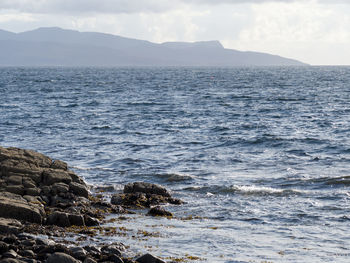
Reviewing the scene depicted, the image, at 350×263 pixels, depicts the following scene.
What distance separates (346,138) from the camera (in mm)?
32031

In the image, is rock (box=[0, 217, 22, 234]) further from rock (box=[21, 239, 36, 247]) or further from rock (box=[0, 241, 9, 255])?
rock (box=[0, 241, 9, 255])

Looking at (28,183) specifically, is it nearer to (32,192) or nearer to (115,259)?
(32,192)

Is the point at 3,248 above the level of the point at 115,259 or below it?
above

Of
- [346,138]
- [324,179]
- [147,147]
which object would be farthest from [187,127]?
[324,179]

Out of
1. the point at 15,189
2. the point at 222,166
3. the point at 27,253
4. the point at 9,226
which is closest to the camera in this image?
the point at 27,253

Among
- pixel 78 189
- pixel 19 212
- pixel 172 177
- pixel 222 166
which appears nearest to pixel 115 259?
pixel 19 212

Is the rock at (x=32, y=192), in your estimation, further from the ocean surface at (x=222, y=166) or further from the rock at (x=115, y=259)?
the rock at (x=115, y=259)

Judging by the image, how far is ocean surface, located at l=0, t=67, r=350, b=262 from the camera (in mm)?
13539

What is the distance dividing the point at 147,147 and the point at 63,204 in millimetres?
13563

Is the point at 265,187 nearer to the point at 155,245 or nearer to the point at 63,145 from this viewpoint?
the point at 155,245

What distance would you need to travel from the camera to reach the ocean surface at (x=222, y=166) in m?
13.5

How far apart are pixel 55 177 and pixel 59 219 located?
13.0ft

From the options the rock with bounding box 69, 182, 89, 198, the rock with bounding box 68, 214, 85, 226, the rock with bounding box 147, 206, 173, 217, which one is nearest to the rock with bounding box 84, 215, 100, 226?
the rock with bounding box 68, 214, 85, 226

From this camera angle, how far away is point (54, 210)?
15.6m
